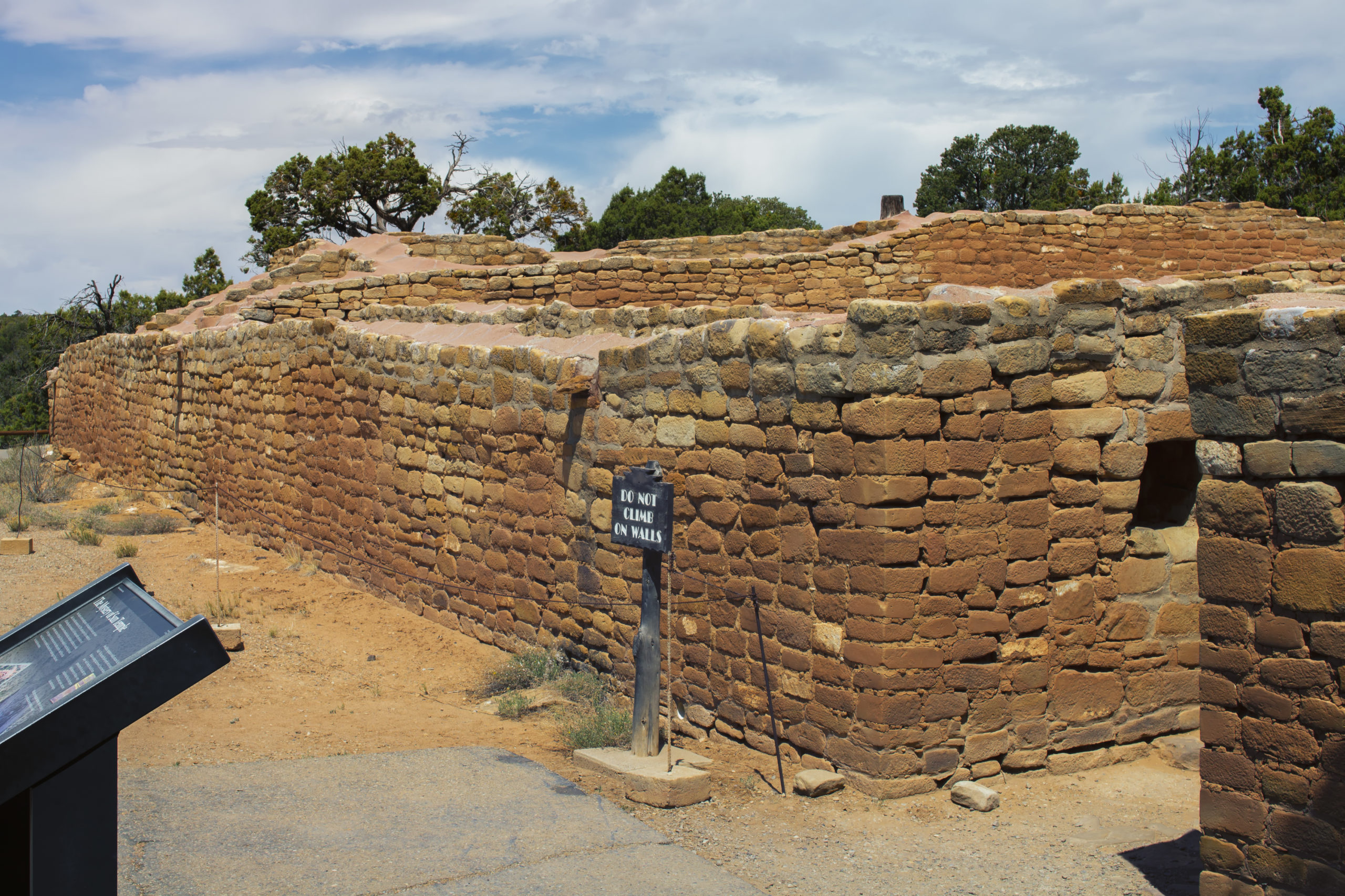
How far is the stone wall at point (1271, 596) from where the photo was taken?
156 inches

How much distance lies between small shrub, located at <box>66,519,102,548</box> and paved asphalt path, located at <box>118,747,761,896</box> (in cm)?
751

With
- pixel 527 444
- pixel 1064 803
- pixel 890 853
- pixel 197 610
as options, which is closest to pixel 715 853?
pixel 890 853

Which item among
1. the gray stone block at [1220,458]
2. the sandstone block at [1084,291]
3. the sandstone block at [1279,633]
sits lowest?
the sandstone block at [1279,633]

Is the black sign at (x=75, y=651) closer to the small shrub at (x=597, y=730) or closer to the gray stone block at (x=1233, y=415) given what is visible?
the small shrub at (x=597, y=730)

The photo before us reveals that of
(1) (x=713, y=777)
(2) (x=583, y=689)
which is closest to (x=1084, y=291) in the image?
(1) (x=713, y=777)

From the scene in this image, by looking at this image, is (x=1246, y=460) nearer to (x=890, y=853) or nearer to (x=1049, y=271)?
(x=890, y=853)

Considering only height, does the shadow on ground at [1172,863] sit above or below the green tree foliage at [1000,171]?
below

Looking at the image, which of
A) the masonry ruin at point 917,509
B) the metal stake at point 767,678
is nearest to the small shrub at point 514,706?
the masonry ruin at point 917,509

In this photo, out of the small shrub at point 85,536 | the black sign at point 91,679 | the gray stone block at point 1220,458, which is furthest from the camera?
the small shrub at point 85,536

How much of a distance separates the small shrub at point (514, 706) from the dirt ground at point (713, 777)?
0.09m

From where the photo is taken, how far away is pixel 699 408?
682 centimetres

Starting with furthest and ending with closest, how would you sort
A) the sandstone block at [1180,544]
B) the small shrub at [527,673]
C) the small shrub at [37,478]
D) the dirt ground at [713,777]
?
the small shrub at [37,478]
the small shrub at [527,673]
the sandstone block at [1180,544]
the dirt ground at [713,777]

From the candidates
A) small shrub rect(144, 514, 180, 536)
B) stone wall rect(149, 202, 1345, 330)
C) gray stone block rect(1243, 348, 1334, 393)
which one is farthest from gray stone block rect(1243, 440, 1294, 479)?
small shrub rect(144, 514, 180, 536)

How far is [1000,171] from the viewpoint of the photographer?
34.0m
